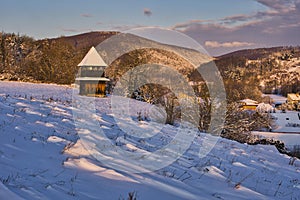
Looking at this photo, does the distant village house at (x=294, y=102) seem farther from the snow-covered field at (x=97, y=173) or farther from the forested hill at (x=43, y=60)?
the snow-covered field at (x=97, y=173)

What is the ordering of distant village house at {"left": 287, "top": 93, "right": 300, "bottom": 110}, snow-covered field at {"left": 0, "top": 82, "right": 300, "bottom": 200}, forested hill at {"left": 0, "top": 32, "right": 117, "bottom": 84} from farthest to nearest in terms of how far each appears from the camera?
distant village house at {"left": 287, "top": 93, "right": 300, "bottom": 110} → forested hill at {"left": 0, "top": 32, "right": 117, "bottom": 84} → snow-covered field at {"left": 0, "top": 82, "right": 300, "bottom": 200}

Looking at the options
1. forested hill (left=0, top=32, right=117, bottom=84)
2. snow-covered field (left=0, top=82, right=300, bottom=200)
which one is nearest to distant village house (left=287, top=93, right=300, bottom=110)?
forested hill (left=0, top=32, right=117, bottom=84)

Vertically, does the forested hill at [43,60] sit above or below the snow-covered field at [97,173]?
above

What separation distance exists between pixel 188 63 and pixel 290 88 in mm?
135874

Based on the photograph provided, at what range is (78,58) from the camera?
121 feet

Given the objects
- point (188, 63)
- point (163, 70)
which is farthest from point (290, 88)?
point (163, 70)

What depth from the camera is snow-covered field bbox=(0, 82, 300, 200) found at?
132 inches

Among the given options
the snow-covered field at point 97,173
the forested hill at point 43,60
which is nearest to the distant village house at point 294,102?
the forested hill at point 43,60

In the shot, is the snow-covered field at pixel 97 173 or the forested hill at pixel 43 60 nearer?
the snow-covered field at pixel 97 173

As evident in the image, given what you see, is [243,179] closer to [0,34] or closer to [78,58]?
[78,58]

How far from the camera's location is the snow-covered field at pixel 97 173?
336 centimetres

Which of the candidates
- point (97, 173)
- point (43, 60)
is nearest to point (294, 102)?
point (43, 60)

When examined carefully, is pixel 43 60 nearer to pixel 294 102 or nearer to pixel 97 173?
pixel 97 173

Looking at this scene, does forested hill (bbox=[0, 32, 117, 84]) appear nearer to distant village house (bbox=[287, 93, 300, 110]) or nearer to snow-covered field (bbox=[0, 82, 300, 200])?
snow-covered field (bbox=[0, 82, 300, 200])
